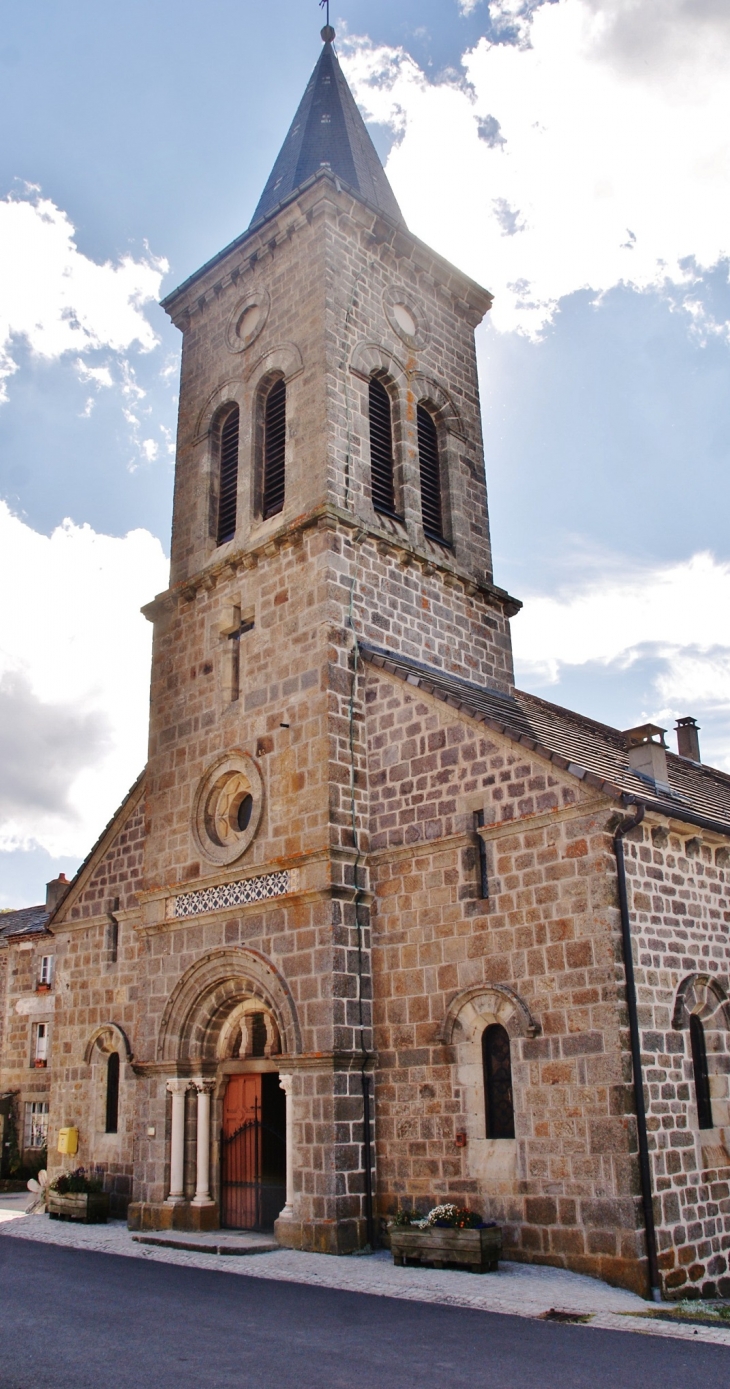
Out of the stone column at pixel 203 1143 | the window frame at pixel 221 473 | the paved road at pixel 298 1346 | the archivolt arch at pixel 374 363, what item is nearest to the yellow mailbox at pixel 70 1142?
the stone column at pixel 203 1143

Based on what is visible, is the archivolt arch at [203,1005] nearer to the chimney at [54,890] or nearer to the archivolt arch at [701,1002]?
the archivolt arch at [701,1002]

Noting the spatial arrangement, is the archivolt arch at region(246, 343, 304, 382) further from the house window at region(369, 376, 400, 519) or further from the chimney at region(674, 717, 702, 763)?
the chimney at region(674, 717, 702, 763)

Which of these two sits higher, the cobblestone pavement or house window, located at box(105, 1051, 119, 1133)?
house window, located at box(105, 1051, 119, 1133)

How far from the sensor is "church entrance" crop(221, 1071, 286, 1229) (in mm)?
13938

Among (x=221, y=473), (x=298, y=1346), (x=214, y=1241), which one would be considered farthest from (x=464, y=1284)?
(x=221, y=473)

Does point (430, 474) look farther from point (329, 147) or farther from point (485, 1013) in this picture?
point (485, 1013)

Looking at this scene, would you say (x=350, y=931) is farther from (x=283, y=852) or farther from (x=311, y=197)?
(x=311, y=197)

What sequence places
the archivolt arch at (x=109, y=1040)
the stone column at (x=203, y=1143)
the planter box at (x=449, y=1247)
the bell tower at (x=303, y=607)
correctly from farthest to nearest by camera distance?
the archivolt arch at (x=109, y=1040) → the stone column at (x=203, y=1143) → the bell tower at (x=303, y=607) → the planter box at (x=449, y=1247)

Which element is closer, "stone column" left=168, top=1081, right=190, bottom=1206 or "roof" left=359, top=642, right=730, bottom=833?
"roof" left=359, top=642, right=730, bottom=833

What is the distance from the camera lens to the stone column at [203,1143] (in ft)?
46.9

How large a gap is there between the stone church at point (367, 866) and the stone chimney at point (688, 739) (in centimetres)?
504

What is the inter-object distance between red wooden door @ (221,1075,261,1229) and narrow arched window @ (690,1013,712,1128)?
224 inches

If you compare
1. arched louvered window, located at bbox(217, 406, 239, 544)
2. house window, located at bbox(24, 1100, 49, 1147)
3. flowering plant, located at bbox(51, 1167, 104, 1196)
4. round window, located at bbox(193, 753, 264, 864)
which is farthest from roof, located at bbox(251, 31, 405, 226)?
house window, located at bbox(24, 1100, 49, 1147)

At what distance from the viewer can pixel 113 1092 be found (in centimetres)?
1738
